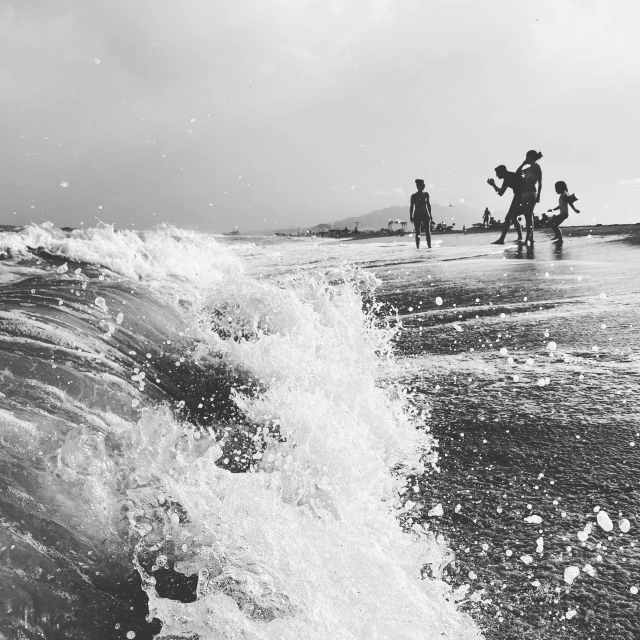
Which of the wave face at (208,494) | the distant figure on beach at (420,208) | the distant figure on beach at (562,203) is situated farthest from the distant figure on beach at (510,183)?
the wave face at (208,494)

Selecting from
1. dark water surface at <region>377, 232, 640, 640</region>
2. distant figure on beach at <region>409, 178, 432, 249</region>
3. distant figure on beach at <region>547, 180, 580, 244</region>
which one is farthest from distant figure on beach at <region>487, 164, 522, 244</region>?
dark water surface at <region>377, 232, 640, 640</region>

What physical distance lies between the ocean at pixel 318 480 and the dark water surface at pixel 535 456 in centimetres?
1

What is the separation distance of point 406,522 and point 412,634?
1.87 feet

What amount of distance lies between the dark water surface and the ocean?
0.04 feet

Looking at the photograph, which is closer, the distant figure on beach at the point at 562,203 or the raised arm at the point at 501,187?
the raised arm at the point at 501,187

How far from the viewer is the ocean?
1641mm

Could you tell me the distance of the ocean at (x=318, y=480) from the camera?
5.38 feet

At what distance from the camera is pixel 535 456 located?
101 inches

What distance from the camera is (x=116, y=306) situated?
17.7ft

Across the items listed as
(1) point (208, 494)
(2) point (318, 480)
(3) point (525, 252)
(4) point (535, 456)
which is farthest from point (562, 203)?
(1) point (208, 494)

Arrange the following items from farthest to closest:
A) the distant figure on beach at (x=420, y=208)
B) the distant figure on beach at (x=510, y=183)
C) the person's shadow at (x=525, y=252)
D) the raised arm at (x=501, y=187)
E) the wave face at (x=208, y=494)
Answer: the distant figure on beach at (x=420, y=208) < the distant figure on beach at (x=510, y=183) < the raised arm at (x=501, y=187) < the person's shadow at (x=525, y=252) < the wave face at (x=208, y=494)

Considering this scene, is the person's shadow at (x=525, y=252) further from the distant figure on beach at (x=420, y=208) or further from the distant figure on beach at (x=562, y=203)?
the distant figure on beach at (x=420, y=208)

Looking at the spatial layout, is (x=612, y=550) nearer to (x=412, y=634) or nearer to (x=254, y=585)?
(x=412, y=634)

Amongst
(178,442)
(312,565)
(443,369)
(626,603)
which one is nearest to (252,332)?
(443,369)
